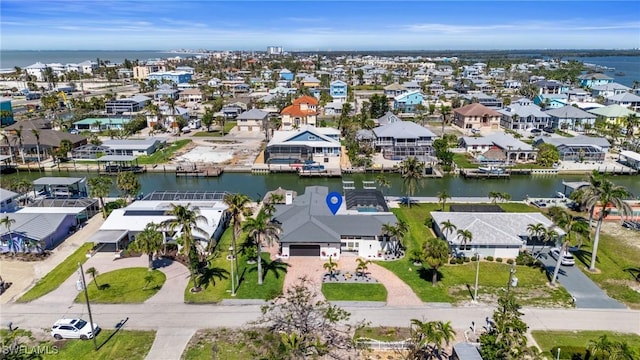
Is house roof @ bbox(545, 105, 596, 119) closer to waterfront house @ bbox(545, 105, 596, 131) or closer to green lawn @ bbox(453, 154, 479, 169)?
waterfront house @ bbox(545, 105, 596, 131)

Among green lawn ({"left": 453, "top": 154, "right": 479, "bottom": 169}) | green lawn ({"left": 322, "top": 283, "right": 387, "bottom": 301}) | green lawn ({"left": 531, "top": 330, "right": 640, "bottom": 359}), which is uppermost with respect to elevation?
green lawn ({"left": 453, "top": 154, "right": 479, "bottom": 169})

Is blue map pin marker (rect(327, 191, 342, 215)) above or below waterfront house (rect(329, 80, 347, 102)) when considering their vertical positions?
below

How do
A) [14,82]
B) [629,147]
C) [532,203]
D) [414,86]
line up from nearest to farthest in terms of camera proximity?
[532,203] → [629,147] → [414,86] → [14,82]

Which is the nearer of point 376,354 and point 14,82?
point 376,354

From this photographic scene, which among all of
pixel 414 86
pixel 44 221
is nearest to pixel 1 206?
pixel 44 221

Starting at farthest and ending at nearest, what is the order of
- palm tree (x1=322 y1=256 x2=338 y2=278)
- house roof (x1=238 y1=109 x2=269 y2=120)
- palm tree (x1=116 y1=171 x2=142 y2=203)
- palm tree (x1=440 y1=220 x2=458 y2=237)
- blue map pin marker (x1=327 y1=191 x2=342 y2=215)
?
house roof (x1=238 y1=109 x2=269 y2=120), palm tree (x1=116 y1=171 x2=142 y2=203), blue map pin marker (x1=327 y1=191 x2=342 y2=215), palm tree (x1=440 y1=220 x2=458 y2=237), palm tree (x1=322 y1=256 x2=338 y2=278)

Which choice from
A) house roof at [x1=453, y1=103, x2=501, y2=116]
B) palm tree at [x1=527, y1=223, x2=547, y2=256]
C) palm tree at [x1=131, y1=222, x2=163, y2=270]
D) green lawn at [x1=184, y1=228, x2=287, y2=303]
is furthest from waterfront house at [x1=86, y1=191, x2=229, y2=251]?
house roof at [x1=453, y1=103, x2=501, y2=116]

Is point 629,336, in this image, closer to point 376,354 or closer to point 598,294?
point 598,294
